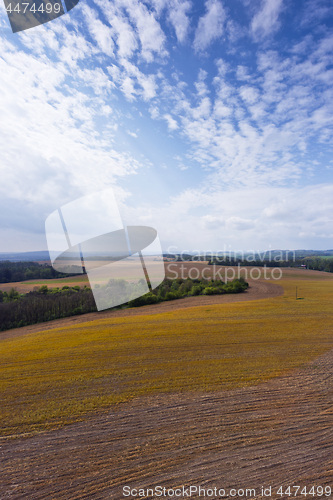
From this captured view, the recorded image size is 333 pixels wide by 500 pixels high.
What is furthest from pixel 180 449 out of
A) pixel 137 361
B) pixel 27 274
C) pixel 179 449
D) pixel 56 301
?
pixel 27 274

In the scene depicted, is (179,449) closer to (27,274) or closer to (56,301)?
(56,301)

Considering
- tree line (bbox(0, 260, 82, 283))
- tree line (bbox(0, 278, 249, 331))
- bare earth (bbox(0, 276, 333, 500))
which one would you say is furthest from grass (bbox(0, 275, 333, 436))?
tree line (bbox(0, 260, 82, 283))

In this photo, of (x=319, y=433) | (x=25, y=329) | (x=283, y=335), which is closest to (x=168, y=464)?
(x=319, y=433)

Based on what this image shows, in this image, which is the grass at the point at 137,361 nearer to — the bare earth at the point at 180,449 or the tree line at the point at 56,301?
the bare earth at the point at 180,449

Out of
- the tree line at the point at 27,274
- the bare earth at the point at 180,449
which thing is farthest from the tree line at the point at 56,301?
the bare earth at the point at 180,449

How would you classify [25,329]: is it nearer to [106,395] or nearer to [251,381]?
[106,395]

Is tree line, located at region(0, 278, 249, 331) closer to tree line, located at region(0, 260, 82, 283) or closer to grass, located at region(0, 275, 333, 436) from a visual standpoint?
grass, located at region(0, 275, 333, 436)

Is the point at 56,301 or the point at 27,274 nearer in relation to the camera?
the point at 56,301
